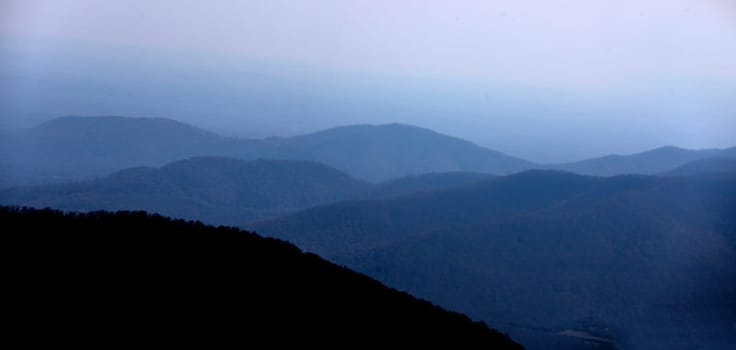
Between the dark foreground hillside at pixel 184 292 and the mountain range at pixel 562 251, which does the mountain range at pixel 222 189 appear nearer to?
the mountain range at pixel 562 251

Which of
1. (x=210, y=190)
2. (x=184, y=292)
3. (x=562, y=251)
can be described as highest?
(x=210, y=190)

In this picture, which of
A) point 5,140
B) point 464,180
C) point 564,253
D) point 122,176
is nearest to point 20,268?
point 564,253

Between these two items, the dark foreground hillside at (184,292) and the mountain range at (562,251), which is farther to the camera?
the mountain range at (562,251)

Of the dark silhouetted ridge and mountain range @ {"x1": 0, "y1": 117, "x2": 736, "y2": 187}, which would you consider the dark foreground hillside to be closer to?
the dark silhouetted ridge

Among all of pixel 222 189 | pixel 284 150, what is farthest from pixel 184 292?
pixel 284 150

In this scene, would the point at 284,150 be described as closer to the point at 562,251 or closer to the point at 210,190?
the point at 210,190

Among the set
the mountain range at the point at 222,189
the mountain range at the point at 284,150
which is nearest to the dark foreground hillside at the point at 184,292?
the mountain range at the point at 222,189

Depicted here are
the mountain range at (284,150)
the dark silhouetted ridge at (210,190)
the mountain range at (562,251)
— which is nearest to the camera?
the mountain range at (562,251)
